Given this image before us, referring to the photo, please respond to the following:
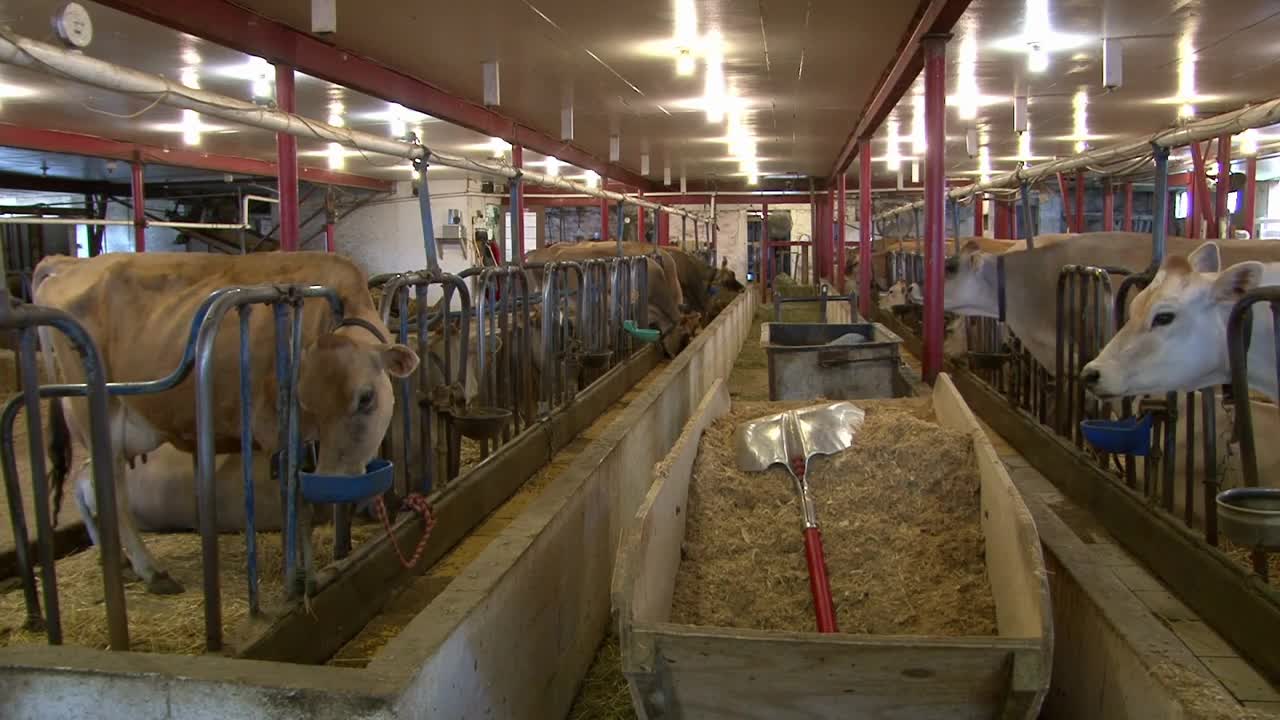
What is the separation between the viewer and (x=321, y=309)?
4.44m

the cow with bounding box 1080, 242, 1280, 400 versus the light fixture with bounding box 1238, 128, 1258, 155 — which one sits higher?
the light fixture with bounding box 1238, 128, 1258, 155

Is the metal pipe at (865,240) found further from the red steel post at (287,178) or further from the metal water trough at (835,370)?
the red steel post at (287,178)

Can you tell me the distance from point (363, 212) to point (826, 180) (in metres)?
13.9

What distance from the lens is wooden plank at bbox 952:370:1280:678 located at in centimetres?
295

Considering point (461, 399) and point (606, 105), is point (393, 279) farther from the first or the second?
point (606, 105)

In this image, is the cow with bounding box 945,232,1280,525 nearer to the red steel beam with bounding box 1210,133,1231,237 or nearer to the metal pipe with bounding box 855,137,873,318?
the red steel beam with bounding box 1210,133,1231,237

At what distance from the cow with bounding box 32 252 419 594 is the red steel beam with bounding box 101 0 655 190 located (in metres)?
3.52

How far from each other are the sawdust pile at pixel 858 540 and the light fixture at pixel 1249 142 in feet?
56.7

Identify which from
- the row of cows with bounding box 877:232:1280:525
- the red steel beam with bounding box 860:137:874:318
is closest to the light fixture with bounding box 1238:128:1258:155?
the red steel beam with bounding box 860:137:874:318

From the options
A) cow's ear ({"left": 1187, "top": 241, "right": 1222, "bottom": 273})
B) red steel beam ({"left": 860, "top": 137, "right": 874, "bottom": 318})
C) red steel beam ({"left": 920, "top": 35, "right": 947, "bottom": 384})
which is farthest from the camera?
red steel beam ({"left": 860, "top": 137, "right": 874, "bottom": 318})

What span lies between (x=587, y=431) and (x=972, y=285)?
3.53m

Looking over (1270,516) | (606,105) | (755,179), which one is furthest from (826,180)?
(1270,516)

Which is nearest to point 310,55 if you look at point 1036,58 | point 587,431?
point 587,431

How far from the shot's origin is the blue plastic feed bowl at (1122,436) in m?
4.05
